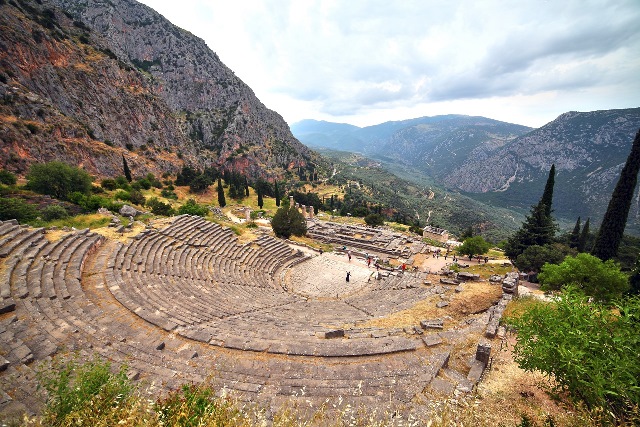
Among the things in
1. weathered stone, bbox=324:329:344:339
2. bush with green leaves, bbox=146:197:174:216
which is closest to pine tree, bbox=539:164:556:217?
weathered stone, bbox=324:329:344:339

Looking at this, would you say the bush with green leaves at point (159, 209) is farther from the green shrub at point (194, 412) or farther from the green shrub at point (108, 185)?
the green shrub at point (194, 412)

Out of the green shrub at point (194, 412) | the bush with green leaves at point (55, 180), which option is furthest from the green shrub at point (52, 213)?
the green shrub at point (194, 412)

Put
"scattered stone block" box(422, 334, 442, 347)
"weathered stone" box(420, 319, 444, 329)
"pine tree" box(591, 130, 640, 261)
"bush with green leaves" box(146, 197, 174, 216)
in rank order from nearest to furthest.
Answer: "scattered stone block" box(422, 334, 442, 347)
"weathered stone" box(420, 319, 444, 329)
"pine tree" box(591, 130, 640, 261)
"bush with green leaves" box(146, 197, 174, 216)

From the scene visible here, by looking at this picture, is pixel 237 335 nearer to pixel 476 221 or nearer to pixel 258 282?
pixel 258 282

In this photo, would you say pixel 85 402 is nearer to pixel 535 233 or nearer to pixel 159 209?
pixel 159 209

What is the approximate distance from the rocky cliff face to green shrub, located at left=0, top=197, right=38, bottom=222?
3038cm

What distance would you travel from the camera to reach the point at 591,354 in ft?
19.8

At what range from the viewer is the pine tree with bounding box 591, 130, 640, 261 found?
2678 centimetres

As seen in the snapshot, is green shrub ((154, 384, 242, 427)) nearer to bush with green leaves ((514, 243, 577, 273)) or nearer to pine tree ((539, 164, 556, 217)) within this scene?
bush with green leaves ((514, 243, 577, 273))

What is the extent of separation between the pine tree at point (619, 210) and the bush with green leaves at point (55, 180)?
55.8 m

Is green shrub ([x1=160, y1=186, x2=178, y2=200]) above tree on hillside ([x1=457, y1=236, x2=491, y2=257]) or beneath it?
above

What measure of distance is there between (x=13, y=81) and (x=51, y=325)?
Answer: 6425cm

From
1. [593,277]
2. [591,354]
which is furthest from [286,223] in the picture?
[591,354]

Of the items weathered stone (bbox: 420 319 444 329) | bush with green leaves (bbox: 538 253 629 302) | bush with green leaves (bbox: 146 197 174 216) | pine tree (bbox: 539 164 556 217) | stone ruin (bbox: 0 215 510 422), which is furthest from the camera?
bush with green leaves (bbox: 146 197 174 216)
